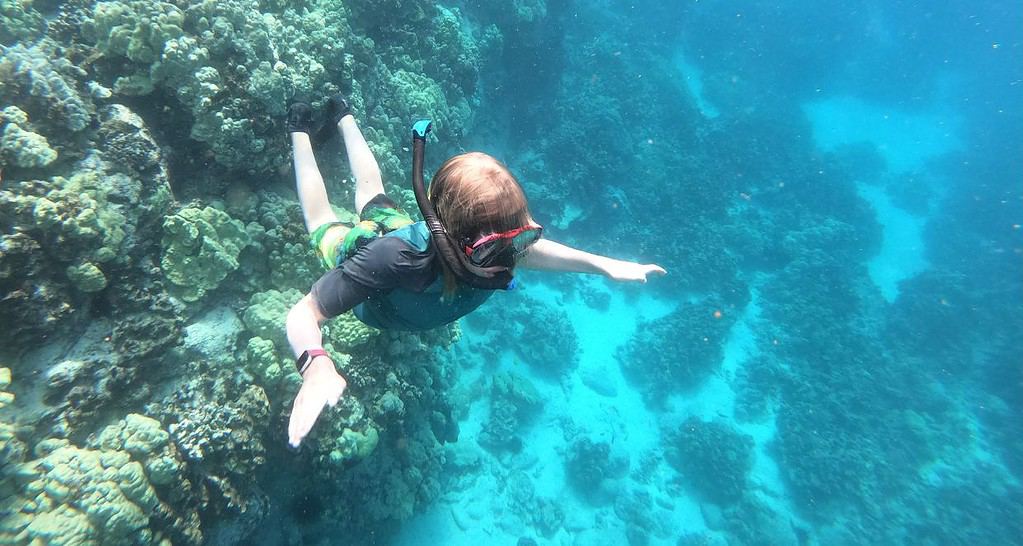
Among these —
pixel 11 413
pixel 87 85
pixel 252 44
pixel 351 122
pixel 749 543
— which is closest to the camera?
pixel 11 413

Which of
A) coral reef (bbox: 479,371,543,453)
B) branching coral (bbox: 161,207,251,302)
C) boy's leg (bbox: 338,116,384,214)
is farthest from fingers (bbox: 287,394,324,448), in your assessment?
coral reef (bbox: 479,371,543,453)

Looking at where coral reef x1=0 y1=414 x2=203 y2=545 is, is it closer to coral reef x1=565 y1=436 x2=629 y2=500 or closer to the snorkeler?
the snorkeler

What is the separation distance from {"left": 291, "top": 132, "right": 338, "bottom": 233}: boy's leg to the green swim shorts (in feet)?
0.37

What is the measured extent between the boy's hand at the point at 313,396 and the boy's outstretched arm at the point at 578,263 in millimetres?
1597

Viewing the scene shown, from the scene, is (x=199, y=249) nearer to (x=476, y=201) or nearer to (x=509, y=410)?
(x=476, y=201)

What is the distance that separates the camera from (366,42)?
7.10 meters

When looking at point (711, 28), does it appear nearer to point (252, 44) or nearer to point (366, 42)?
point (366, 42)

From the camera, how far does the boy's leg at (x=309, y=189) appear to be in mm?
3438

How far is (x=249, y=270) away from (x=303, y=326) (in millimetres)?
3326

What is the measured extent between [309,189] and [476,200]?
7.72 ft

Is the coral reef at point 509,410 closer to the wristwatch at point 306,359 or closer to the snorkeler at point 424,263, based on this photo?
the snorkeler at point 424,263

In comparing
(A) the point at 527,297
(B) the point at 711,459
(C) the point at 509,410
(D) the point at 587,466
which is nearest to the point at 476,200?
(C) the point at 509,410

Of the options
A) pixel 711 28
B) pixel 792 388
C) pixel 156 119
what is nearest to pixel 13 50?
pixel 156 119

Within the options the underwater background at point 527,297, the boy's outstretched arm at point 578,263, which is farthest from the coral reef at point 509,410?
the boy's outstretched arm at point 578,263
